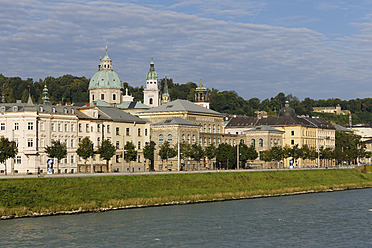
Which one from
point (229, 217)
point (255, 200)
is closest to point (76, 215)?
point (229, 217)

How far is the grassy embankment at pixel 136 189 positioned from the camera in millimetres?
56781

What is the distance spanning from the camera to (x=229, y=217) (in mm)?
57219

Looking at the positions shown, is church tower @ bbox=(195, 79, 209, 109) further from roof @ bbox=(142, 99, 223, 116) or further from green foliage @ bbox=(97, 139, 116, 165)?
green foliage @ bbox=(97, 139, 116, 165)

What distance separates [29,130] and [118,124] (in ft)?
66.3

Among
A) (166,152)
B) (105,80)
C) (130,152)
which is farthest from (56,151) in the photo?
(105,80)

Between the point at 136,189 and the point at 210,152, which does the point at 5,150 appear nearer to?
the point at 136,189

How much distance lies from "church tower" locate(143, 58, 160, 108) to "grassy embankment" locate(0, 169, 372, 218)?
81986mm

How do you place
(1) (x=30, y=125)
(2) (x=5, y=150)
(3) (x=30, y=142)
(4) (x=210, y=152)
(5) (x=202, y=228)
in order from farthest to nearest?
(4) (x=210, y=152), (3) (x=30, y=142), (1) (x=30, y=125), (2) (x=5, y=150), (5) (x=202, y=228)

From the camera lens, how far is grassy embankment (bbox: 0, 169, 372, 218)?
5678 cm

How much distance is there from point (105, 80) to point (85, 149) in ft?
192

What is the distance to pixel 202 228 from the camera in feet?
168

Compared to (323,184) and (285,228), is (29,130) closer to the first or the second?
(323,184)

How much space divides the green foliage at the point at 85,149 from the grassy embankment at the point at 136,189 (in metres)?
19.5

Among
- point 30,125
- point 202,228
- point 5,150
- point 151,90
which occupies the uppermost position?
point 151,90
